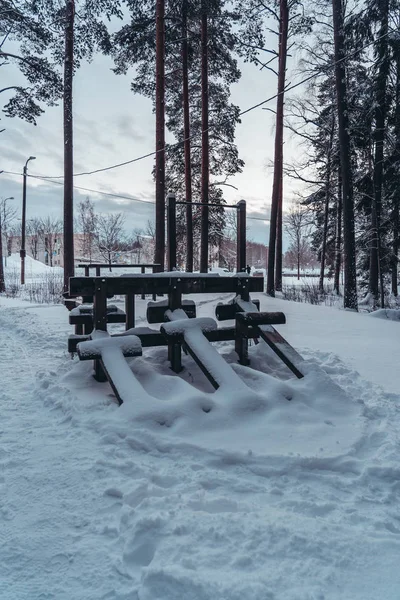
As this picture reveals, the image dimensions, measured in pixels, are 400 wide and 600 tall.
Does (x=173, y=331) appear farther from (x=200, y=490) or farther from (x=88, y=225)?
(x=88, y=225)

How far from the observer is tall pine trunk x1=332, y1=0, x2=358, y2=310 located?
36.5 ft

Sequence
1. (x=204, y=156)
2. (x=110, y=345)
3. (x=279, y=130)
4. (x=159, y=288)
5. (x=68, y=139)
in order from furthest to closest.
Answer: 1. (x=204, y=156)
2. (x=279, y=130)
3. (x=68, y=139)
4. (x=159, y=288)
5. (x=110, y=345)

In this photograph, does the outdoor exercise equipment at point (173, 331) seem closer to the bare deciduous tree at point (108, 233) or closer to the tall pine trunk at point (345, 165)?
the tall pine trunk at point (345, 165)

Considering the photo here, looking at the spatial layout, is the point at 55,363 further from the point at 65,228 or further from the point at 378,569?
the point at 65,228

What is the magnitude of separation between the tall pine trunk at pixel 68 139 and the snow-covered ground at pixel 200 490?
8.98 meters

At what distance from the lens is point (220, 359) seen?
10.6 feet

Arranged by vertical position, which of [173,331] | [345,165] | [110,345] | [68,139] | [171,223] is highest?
[68,139]

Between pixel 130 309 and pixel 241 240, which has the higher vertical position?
pixel 241 240

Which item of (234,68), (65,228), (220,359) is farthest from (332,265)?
(220,359)

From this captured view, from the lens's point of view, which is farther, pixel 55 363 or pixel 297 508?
pixel 55 363

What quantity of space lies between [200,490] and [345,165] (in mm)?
11747

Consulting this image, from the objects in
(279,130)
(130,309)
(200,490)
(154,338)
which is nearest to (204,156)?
(279,130)

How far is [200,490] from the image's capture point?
1862 mm

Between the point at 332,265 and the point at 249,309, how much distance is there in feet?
74.8
